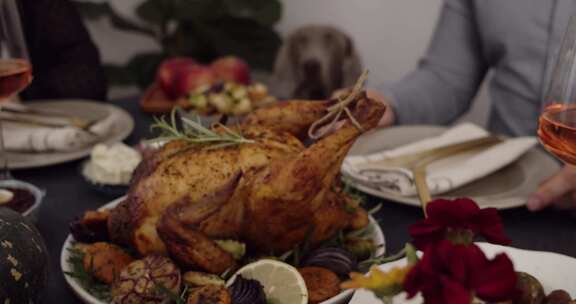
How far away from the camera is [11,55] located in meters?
0.98

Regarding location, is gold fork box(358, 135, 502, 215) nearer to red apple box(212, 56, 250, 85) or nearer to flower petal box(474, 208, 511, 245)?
flower petal box(474, 208, 511, 245)

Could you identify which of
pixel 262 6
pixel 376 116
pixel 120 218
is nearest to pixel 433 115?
pixel 376 116

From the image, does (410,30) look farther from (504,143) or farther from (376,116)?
(376,116)

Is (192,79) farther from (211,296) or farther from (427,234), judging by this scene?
(427,234)

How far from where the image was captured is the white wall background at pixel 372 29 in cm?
291

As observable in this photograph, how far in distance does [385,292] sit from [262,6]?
299 cm

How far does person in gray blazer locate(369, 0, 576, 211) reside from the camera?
1.57m

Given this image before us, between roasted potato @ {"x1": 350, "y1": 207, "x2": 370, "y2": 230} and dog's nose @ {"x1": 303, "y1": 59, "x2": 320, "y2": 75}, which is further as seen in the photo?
dog's nose @ {"x1": 303, "y1": 59, "x2": 320, "y2": 75}

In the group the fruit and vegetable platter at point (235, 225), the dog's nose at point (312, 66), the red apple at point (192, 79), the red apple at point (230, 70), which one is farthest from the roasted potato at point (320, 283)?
the dog's nose at point (312, 66)

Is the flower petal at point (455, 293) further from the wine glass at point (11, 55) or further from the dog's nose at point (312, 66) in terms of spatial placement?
the dog's nose at point (312, 66)

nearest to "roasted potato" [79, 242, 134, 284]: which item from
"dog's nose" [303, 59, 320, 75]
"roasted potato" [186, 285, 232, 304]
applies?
"roasted potato" [186, 285, 232, 304]

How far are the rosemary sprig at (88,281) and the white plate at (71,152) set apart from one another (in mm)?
480

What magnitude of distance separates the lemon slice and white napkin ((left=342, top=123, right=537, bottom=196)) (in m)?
0.37

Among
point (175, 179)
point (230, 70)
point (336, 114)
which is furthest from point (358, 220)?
point (230, 70)
